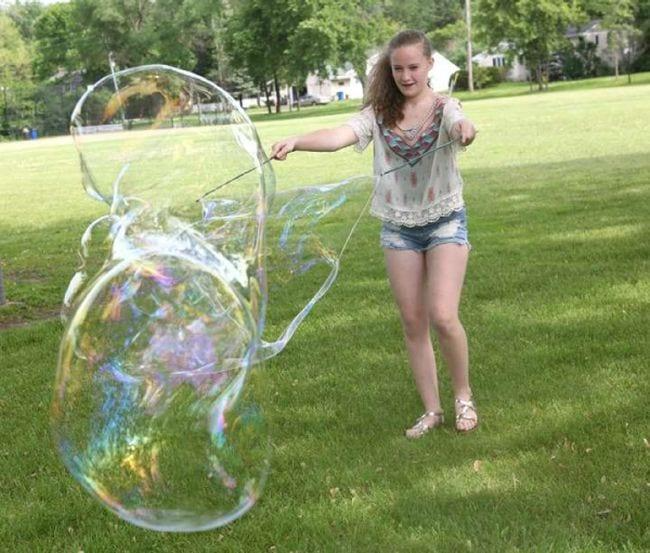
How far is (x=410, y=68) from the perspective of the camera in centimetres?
423

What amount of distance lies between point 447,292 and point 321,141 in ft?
3.02

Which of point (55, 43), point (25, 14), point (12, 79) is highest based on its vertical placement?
point (25, 14)

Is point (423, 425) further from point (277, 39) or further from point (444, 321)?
point (277, 39)

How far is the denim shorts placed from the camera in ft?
14.4

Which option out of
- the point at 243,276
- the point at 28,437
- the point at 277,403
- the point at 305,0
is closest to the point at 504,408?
the point at 277,403

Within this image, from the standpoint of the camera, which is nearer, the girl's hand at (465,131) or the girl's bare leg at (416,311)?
the girl's hand at (465,131)

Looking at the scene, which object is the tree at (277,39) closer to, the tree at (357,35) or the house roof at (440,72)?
the tree at (357,35)

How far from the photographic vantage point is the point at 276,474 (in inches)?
169

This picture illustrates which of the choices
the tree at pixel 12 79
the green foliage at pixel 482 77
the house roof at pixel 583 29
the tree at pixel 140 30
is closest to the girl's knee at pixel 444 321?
the tree at pixel 12 79

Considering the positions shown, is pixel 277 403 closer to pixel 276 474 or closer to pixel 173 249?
pixel 276 474

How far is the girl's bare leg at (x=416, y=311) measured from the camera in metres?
4.52

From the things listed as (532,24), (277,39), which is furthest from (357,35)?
(532,24)

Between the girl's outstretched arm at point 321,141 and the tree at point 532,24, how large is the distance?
66.8 m

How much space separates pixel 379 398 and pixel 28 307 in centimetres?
439
